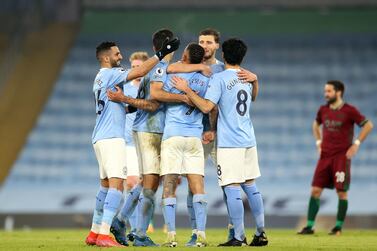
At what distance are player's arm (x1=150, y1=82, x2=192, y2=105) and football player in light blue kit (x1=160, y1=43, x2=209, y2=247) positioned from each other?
0.27 ft

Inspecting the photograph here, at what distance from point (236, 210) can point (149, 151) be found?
125 centimetres

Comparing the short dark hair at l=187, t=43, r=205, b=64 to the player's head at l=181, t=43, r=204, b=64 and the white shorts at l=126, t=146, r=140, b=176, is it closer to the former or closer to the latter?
the player's head at l=181, t=43, r=204, b=64

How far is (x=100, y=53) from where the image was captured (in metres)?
12.7

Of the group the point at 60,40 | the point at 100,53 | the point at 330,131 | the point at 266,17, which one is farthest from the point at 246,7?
the point at 100,53

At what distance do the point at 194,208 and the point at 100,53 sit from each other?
7.06 feet

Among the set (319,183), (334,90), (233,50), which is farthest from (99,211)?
(334,90)

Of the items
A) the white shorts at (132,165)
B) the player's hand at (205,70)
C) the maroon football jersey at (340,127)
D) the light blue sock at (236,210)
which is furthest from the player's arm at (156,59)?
the maroon football jersey at (340,127)

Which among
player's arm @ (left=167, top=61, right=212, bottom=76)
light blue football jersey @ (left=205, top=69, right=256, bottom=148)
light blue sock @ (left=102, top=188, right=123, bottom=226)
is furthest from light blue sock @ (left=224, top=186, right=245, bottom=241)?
player's arm @ (left=167, top=61, right=212, bottom=76)

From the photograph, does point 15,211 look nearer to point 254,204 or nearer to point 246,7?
point 246,7

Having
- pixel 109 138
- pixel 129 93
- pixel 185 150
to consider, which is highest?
pixel 129 93

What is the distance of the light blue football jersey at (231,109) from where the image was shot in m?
12.2

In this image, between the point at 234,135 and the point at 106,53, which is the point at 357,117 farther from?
the point at 106,53

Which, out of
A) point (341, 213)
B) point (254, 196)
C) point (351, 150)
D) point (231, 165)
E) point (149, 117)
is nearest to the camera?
point (231, 165)

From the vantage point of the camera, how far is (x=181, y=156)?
39.9ft
